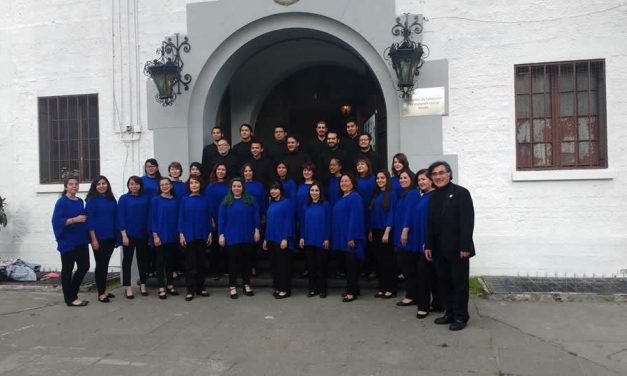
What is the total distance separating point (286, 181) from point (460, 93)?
2762 millimetres

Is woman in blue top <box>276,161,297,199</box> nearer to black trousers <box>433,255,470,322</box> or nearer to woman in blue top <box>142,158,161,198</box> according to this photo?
woman in blue top <box>142,158,161,198</box>

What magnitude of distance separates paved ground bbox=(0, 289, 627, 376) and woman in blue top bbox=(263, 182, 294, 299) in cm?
25

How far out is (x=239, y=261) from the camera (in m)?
7.01

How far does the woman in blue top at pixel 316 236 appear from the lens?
668cm

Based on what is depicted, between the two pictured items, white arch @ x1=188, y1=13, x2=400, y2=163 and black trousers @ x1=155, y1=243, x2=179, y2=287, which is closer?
black trousers @ x1=155, y1=243, x2=179, y2=287

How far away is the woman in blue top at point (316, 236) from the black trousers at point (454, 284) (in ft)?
5.16

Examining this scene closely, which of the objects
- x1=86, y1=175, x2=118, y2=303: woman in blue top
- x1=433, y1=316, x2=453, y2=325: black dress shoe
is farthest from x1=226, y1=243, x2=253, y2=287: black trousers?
x1=433, y1=316, x2=453, y2=325: black dress shoe

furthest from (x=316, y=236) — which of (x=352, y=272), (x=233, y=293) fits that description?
(x=233, y=293)

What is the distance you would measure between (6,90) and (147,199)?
4.02 meters

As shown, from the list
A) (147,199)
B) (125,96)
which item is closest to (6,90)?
(125,96)

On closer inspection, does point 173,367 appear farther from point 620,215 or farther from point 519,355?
point 620,215

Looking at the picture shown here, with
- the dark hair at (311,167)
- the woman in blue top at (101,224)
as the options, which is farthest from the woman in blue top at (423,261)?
the woman in blue top at (101,224)

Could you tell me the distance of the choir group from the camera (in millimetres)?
6543

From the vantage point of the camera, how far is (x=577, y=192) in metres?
7.30
